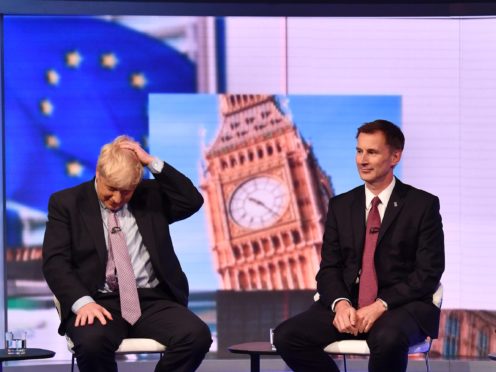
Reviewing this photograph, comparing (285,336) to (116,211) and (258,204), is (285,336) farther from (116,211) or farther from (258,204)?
(258,204)

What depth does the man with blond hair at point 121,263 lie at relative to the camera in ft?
12.8

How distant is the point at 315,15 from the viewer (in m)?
6.38

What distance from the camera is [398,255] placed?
4.06 m

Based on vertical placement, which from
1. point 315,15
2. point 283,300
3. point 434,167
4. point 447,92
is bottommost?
point 283,300

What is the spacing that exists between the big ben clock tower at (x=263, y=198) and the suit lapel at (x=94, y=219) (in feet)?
7.71

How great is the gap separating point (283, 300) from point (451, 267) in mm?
1180

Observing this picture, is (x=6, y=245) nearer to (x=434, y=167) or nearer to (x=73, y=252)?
(x=73, y=252)

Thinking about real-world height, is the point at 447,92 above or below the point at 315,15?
below

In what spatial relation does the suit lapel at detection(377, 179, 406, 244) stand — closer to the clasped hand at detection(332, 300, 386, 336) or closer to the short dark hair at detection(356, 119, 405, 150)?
the short dark hair at detection(356, 119, 405, 150)

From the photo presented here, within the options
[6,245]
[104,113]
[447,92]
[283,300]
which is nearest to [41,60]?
[104,113]

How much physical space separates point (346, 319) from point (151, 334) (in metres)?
0.84

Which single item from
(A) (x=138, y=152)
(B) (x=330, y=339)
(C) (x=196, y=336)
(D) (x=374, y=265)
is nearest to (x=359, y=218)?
(D) (x=374, y=265)

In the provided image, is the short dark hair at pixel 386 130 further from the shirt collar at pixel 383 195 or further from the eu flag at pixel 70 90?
the eu flag at pixel 70 90

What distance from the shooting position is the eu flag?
6320 mm
